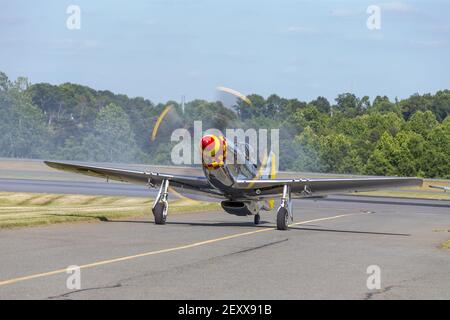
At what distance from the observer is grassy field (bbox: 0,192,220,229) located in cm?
2434

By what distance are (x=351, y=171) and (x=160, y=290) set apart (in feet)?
301

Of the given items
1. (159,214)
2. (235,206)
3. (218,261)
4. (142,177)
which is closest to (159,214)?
(159,214)

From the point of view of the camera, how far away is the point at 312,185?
26.1 m

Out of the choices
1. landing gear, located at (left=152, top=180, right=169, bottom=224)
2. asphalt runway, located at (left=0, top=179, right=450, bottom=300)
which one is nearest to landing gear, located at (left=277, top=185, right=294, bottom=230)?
asphalt runway, located at (left=0, top=179, right=450, bottom=300)

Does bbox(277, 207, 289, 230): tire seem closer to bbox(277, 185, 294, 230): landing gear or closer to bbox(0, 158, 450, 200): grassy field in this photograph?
bbox(277, 185, 294, 230): landing gear

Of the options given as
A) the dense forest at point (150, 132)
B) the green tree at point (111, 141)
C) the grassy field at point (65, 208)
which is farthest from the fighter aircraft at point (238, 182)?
the green tree at point (111, 141)

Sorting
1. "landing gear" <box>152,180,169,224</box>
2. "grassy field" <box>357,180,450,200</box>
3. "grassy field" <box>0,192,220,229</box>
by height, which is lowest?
"grassy field" <box>357,180,450,200</box>

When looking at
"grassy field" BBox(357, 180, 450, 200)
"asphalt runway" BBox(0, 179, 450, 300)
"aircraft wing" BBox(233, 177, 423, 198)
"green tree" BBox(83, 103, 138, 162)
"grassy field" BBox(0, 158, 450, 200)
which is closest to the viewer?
"asphalt runway" BBox(0, 179, 450, 300)

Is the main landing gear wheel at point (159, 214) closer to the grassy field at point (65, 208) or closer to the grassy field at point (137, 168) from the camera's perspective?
the grassy field at point (65, 208)

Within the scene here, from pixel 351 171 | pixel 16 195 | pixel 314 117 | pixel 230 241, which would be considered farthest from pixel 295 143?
pixel 230 241

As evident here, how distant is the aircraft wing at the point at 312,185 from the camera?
25156mm

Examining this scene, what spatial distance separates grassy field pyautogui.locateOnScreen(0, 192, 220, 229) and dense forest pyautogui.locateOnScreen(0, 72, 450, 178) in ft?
104

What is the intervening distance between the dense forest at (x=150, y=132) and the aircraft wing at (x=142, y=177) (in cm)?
4632
